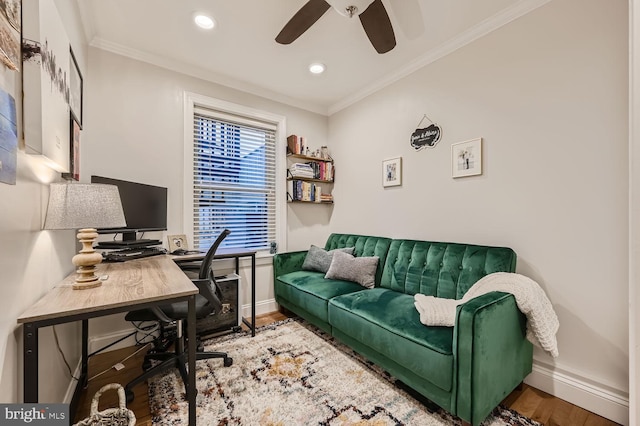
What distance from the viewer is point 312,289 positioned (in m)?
2.40

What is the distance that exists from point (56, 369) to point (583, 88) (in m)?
3.38

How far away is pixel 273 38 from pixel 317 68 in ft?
1.83

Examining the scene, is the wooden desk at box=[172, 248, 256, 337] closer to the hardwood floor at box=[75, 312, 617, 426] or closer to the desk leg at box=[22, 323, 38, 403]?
the hardwood floor at box=[75, 312, 617, 426]

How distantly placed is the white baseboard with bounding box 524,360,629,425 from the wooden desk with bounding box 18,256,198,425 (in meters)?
2.10

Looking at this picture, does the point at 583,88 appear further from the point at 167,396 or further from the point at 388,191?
the point at 167,396

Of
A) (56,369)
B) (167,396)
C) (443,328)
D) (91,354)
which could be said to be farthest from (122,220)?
(443,328)

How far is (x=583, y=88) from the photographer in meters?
1.63

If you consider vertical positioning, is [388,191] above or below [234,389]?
above

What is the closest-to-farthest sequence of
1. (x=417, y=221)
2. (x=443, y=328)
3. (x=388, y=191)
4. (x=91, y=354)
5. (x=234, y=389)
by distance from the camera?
1. (x=443, y=328)
2. (x=234, y=389)
3. (x=91, y=354)
4. (x=417, y=221)
5. (x=388, y=191)

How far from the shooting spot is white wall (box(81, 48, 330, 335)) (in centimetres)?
220

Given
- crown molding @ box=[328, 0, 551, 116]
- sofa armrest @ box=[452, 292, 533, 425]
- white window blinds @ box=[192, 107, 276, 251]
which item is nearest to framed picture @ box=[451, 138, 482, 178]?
crown molding @ box=[328, 0, 551, 116]

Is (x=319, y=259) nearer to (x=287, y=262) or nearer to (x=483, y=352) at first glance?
(x=287, y=262)

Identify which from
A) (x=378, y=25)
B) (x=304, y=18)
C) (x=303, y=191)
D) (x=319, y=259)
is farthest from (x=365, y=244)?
(x=304, y=18)

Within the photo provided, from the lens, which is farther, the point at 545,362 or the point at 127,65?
the point at 127,65
